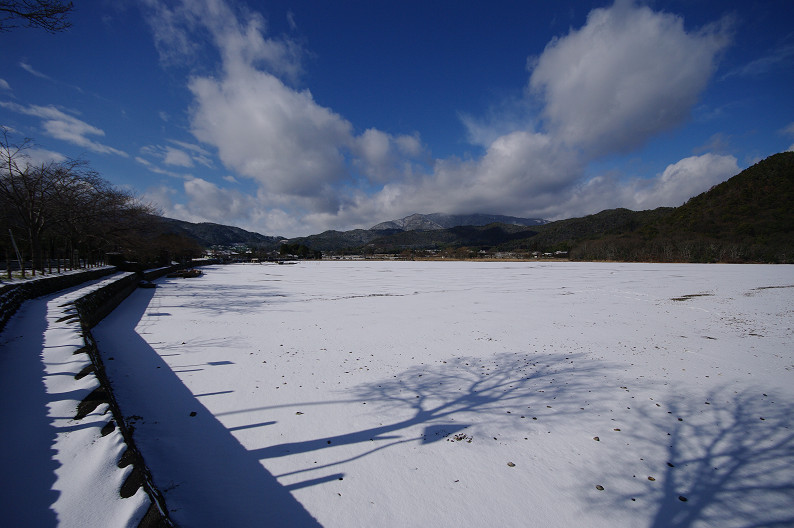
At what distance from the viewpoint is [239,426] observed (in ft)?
13.1

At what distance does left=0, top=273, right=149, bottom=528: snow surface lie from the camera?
1.92 meters

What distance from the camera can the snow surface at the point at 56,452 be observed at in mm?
1922

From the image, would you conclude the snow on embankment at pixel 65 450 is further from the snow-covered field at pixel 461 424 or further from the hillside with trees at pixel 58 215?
the hillside with trees at pixel 58 215

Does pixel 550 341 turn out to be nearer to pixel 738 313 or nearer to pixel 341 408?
pixel 341 408

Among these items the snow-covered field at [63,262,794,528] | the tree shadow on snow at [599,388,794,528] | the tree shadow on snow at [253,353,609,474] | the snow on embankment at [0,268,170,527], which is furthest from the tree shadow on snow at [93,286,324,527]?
the tree shadow on snow at [599,388,794,528]

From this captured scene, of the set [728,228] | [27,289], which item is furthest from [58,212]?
[728,228]

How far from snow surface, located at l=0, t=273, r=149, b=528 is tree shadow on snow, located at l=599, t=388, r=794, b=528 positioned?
4.24 metres

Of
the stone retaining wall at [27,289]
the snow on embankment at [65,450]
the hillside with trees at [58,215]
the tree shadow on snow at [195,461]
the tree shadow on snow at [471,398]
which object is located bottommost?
the tree shadow on snow at [471,398]

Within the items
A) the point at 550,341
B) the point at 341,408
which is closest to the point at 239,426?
the point at 341,408

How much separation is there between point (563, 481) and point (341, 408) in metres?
2.92

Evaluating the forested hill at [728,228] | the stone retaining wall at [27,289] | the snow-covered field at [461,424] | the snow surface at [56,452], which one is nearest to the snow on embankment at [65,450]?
the snow surface at [56,452]

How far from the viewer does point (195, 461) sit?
3312 mm

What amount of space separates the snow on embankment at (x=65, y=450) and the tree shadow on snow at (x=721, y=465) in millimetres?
4106

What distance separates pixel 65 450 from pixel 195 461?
45.5 inches
